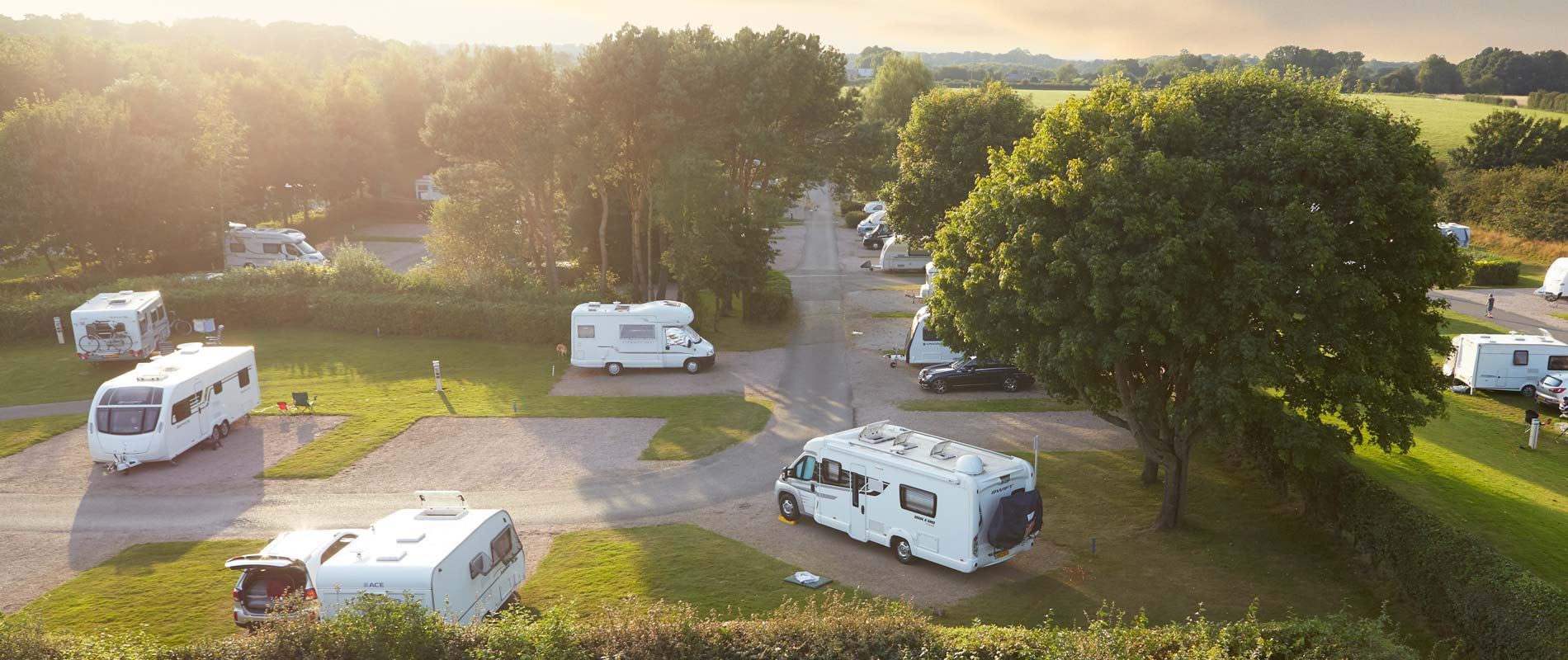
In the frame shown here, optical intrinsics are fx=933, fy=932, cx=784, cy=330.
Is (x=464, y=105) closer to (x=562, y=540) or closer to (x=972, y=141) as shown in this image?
(x=972, y=141)

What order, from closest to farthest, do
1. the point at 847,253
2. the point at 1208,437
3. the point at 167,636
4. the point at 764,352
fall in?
the point at 167,636 < the point at 1208,437 < the point at 764,352 < the point at 847,253

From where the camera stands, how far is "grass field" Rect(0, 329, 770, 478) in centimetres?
2483

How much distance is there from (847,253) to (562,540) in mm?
41050

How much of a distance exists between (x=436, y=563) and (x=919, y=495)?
27.0 ft

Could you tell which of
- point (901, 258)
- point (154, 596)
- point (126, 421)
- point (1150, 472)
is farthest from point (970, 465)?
point (901, 258)

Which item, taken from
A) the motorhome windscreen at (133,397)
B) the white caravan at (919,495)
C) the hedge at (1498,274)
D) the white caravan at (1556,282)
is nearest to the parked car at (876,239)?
the hedge at (1498,274)

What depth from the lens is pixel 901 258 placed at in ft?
168

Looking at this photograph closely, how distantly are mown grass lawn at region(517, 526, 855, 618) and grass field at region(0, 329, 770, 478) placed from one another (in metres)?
5.10

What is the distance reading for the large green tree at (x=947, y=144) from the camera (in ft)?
125

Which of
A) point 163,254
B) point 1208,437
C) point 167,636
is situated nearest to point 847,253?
point 163,254

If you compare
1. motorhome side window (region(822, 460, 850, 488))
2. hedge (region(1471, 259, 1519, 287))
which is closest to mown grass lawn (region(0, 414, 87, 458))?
motorhome side window (region(822, 460, 850, 488))

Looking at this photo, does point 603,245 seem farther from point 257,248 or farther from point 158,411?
point 257,248

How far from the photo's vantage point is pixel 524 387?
30172mm

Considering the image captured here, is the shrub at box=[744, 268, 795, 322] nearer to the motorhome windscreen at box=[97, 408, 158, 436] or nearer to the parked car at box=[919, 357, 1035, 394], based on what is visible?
the parked car at box=[919, 357, 1035, 394]
